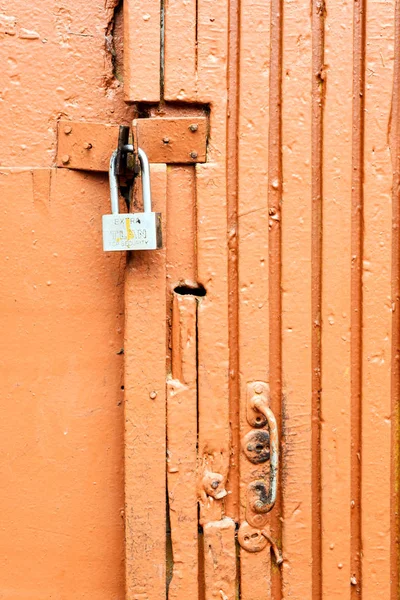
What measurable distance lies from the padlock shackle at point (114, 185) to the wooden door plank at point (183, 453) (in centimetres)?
20

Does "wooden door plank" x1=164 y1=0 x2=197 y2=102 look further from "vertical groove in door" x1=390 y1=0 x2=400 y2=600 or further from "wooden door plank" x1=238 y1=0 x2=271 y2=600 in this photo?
"vertical groove in door" x1=390 y1=0 x2=400 y2=600

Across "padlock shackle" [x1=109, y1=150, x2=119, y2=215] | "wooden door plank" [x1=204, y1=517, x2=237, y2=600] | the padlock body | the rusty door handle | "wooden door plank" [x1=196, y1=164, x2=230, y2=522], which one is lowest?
"wooden door plank" [x1=204, y1=517, x2=237, y2=600]

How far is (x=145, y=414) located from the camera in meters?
0.91

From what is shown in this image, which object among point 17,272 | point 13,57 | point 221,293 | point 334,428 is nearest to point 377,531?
point 334,428

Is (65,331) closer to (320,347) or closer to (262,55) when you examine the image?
(320,347)

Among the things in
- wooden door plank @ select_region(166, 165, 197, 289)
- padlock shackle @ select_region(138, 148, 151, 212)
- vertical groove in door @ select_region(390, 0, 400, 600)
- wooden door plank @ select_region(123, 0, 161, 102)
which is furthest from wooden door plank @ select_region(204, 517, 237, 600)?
wooden door plank @ select_region(123, 0, 161, 102)

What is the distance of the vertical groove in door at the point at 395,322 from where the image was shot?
3.07ft

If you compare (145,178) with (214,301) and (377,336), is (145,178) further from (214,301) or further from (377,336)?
(377,336)

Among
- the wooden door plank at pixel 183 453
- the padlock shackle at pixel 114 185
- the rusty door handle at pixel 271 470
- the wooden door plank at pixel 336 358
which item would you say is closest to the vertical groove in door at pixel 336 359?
the wooden door plank at pixel 336 358

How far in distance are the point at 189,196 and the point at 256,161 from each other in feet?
0.46

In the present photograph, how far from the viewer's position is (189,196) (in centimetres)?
92

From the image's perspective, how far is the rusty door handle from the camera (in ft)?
2.89

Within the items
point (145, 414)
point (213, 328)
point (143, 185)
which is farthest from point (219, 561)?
point (143, 185)

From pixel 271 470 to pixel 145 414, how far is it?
9.7 inches
